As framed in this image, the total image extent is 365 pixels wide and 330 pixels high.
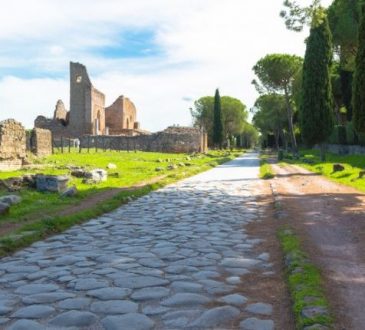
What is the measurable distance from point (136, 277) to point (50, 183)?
851 cm

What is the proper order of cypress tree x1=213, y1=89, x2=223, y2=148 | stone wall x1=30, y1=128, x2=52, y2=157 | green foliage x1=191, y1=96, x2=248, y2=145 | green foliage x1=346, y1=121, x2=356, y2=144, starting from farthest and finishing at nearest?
green foliage x1=191, y1=96, x2=248, y2=145
cypress tree x1=213, y1=89, x2=223, y2=148
green foliage x1=346, y1=121, x2=356, y2=144
stone wall x1=30, y1=128, x2=52, y2=157

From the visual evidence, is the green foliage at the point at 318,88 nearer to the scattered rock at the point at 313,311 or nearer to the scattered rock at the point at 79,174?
the scattered rock at the point at 79,174

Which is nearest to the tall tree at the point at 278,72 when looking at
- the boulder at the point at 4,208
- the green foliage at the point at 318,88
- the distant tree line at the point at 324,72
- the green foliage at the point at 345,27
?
the distant tree line at the point at 324,72

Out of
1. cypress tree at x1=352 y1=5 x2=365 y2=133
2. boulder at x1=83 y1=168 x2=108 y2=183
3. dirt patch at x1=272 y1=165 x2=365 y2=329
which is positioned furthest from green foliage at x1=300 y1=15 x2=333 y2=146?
boulder at x1=83 y1=168 x2=108 y2=183

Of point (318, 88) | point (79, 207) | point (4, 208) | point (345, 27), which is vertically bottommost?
point (79, 207)

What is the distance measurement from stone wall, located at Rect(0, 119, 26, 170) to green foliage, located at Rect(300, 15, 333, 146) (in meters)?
16.9

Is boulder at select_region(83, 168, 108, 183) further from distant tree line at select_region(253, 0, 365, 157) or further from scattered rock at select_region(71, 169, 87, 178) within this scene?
distant tree line at select_region(253, 0, 365, 157)

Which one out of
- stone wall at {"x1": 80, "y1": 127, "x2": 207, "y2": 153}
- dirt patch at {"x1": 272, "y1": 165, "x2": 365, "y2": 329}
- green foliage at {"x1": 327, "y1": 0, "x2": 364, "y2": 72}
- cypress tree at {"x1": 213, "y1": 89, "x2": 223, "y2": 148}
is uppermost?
Answer: green foliage at {"x1": 327, "y1": 0, "x2": 364, "y2": 72}

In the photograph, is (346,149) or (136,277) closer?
(136,277)

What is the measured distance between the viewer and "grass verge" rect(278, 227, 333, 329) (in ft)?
12.9

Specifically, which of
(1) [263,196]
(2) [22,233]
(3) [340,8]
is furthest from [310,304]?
(3) [340,8]

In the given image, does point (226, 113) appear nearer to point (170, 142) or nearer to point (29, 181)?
point (170, 142)

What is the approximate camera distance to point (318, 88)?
29766 millimetres

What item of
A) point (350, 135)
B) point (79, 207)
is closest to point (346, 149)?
point (350, 135)
